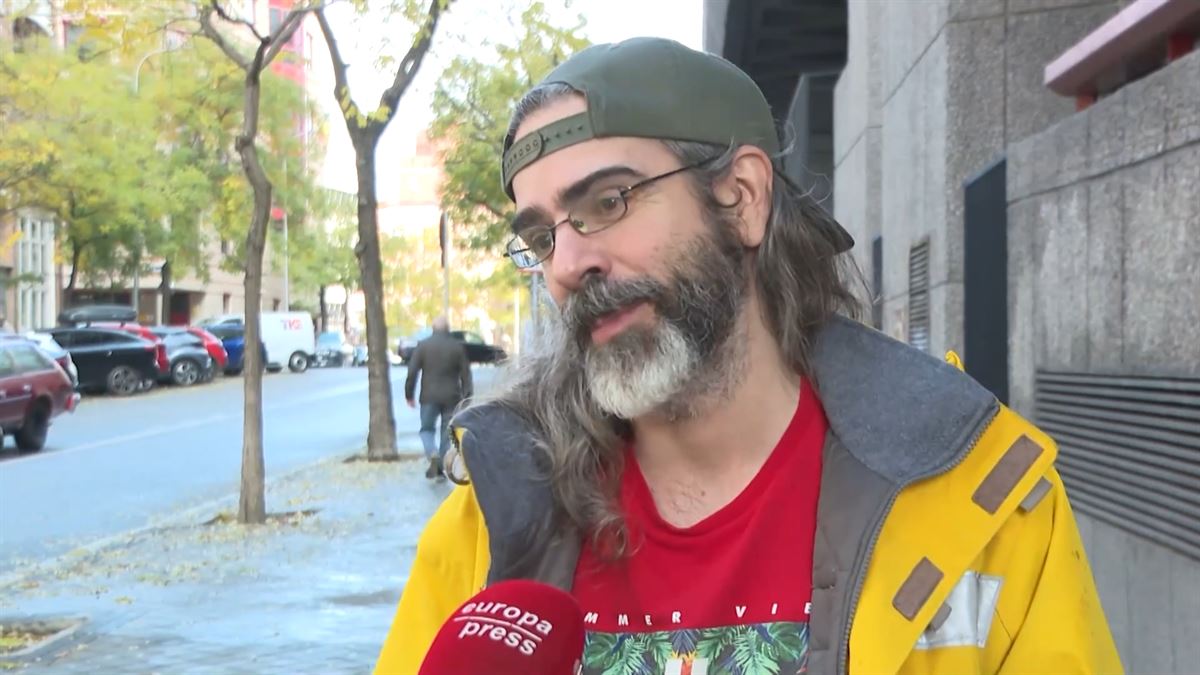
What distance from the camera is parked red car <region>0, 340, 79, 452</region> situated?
1881 cm

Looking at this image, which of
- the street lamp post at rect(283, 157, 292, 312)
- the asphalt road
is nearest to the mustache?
the asphalt road

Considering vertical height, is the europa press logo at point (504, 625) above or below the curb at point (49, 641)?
above

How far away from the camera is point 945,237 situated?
728cm

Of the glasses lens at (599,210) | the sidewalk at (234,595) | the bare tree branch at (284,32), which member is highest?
the bare tree branch at (284,32)

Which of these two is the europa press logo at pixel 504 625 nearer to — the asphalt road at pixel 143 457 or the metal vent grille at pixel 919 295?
the asphalt road at pixel 143 457

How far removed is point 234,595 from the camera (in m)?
8.83

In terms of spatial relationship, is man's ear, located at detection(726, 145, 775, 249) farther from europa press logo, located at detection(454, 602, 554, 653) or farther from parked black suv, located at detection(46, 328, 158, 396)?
parked black suv, located at detection(46, 328, 158, 396)

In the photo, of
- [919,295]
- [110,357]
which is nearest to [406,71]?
[919,295]

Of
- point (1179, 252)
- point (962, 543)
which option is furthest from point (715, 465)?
point (1179, 252)

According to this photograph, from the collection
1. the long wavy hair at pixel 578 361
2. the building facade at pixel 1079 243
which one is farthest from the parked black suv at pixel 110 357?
the long wavy hair at pixel 578 361

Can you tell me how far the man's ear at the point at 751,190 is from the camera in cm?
210

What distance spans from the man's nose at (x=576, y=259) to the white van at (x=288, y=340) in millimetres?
45064

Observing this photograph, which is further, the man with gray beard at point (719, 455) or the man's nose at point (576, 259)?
Answer: the man's nose at point (576, 259)

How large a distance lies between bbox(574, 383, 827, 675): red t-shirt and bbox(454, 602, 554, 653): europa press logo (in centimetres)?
25
